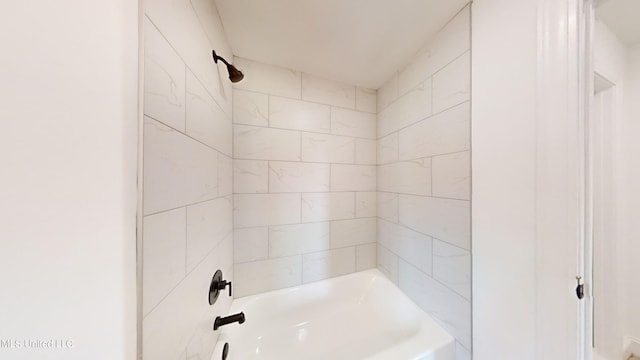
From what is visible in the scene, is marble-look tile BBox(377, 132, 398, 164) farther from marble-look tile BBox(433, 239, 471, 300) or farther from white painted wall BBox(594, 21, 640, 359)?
white painted wall BBox(594, 21, 640, 359)

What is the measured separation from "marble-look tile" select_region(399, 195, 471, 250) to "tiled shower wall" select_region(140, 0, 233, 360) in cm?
122

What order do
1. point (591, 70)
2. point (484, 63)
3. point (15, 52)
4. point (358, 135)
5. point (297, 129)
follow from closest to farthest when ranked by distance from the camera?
point (15, 52), point (591, 70), point (484, 63), point (297, 129), point (358, 135)

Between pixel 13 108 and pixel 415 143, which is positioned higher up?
pixel 415 143

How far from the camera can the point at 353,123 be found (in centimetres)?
168

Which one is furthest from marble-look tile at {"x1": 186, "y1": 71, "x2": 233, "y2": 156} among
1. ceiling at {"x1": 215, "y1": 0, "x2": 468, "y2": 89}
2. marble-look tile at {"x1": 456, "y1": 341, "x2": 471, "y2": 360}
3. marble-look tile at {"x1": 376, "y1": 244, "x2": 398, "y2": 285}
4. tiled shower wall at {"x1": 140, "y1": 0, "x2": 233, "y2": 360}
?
marble-look tile at {"x1": 456, "y1": 341, "x2": 471, "y2": 360}

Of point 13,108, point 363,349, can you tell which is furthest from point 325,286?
point 13,108

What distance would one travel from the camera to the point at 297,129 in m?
1.50

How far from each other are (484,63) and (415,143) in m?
0.51

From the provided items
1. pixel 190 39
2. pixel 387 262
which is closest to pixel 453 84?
pixel 190 39

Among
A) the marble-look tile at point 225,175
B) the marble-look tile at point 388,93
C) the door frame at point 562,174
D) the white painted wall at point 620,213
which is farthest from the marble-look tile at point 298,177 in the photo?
the white painted wall at point 620,213

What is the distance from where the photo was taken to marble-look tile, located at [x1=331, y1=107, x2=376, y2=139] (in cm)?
162

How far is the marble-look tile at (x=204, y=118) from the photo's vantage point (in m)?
0.70

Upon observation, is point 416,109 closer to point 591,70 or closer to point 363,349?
point 591,70

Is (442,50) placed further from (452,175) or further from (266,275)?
(266,275)
